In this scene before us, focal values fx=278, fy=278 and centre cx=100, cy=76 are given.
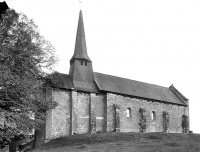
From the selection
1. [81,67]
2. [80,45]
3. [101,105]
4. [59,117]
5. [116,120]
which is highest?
[80,45]

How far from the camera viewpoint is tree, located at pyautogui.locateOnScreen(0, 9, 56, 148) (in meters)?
20.5

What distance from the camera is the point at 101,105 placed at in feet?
115

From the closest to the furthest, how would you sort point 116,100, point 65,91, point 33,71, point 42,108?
point 33,71 < point 42,108 < point 65,91 < point 116,100

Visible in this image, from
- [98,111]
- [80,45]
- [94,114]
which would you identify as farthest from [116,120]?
[80,45]

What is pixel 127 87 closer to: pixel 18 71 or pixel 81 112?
pixel 81 112

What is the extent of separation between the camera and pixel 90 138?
27.8 m

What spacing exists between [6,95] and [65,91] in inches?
495

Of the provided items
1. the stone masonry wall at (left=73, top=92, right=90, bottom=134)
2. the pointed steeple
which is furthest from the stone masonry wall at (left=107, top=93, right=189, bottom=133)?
the pointed steeple

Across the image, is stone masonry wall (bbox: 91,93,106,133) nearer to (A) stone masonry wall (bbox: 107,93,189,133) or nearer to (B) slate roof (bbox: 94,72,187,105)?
(A) stone masonry wall (bbox: 107,93,189,133)

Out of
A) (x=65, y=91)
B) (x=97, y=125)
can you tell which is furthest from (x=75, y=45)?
(x=97, y=125)

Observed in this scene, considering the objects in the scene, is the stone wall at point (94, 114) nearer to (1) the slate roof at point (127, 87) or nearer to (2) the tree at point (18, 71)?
(1) the slate roof at point (127, 87)

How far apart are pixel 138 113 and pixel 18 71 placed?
2064 centimetres

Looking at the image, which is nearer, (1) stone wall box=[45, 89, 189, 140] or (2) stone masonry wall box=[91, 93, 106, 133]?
(1) stone wall box=[45, 89, 189, 140]

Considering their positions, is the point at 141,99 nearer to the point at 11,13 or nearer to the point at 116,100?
the point at 116,100
